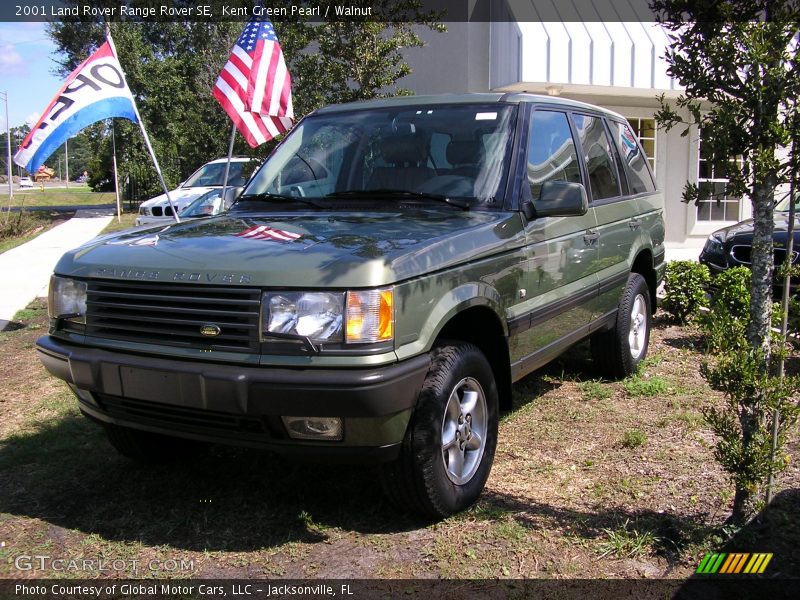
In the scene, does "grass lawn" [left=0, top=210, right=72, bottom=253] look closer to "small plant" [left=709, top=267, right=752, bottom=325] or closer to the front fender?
"small plant" [left=709, top=267, right=752, bottom=325]

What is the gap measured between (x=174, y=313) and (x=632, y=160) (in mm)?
4159

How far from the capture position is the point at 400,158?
4.21 m

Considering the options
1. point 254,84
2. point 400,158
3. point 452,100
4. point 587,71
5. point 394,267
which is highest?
point 587,71

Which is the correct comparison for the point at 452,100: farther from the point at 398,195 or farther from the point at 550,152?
the point at 398,195

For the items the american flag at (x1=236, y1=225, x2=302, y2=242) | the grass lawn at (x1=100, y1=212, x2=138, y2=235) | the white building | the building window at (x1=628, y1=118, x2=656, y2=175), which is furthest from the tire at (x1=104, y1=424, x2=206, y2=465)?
the grass lawn at (x1=100, y1=212, x2=138, y2=235)

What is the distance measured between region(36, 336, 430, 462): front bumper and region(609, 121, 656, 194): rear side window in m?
3.40

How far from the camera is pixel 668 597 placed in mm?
2822

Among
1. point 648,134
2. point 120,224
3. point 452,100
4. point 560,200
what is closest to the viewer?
point 560,200

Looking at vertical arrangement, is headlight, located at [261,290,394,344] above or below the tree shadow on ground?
above

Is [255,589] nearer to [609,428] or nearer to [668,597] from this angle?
[668,597]

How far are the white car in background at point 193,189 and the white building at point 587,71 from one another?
3758 millimetres

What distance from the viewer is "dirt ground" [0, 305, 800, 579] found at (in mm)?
3088

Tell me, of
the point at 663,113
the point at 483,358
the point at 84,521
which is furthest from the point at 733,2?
the point at 84,521

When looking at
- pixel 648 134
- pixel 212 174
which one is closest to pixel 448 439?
pixel 648 134
